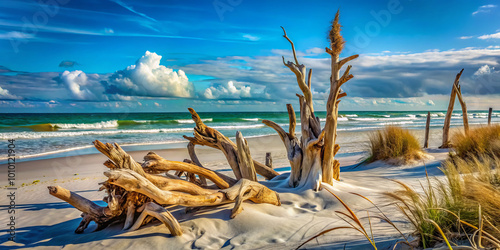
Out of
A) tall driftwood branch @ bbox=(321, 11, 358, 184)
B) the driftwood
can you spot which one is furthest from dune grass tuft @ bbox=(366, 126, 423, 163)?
tall driftwood branch @ bbox=(321, 11, 358, 184)

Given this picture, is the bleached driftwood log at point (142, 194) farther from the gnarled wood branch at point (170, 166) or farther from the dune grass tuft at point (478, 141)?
the dune grass tuft at point (478, 141)

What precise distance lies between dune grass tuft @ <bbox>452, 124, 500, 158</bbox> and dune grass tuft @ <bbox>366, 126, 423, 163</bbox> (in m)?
1.10

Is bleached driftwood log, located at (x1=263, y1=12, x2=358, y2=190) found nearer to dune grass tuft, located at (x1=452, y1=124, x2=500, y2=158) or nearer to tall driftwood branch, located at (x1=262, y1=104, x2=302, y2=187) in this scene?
tall driftwood branch, located at (x1=262, y1=104, x2=302, y2=187)

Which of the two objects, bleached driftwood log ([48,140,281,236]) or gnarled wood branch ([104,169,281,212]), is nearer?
gnarled wood branch ([104,169,281,212])

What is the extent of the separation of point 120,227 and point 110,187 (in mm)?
618

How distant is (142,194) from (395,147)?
7992 millimetres

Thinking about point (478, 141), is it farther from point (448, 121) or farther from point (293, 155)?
point (293, 155)

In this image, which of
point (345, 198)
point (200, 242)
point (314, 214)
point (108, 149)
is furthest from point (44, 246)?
point (345, 198)

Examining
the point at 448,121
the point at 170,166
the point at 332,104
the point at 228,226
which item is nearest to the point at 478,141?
the point at 448,121

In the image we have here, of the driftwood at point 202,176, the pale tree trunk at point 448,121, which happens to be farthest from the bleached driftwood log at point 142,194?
the pale tree trunk at point 448,121

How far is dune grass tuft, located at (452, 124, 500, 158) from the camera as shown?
8.44 meters

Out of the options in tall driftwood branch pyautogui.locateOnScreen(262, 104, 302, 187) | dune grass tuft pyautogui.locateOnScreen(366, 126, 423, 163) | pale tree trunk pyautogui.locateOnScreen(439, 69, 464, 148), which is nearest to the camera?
tall driftwood branch pyautogui.locateOnScreen(262, 104, 302, 187)

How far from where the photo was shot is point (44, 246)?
3.90 meters

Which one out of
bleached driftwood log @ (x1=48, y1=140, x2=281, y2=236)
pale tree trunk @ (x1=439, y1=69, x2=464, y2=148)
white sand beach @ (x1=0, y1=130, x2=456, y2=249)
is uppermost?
pale tree trunk @ (x1=439, y1=69, x2=464, y2=148)
